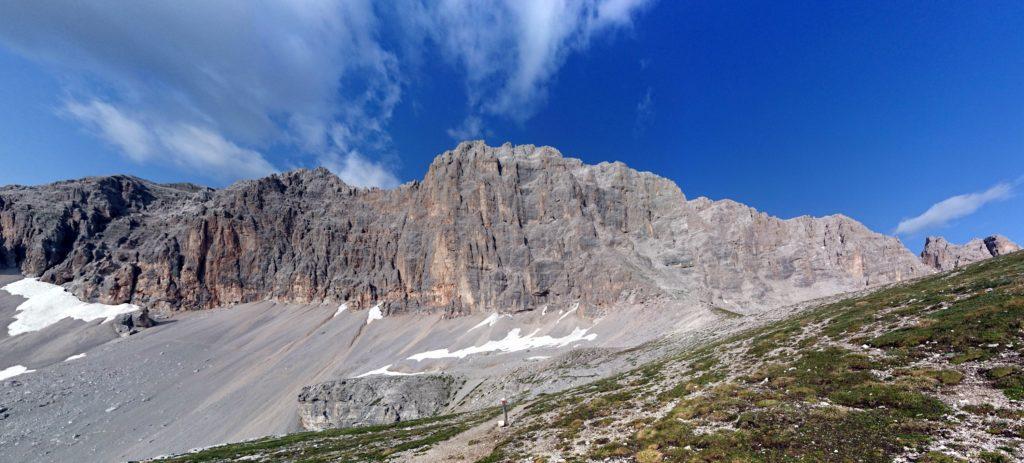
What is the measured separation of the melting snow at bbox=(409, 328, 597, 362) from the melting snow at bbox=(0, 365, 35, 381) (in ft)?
340

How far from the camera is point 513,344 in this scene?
115562mm

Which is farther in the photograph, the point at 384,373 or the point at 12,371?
the point at 12,371

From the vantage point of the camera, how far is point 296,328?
145m

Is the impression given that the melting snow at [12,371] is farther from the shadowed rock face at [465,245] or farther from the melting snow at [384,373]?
the melting snow at [384,373]

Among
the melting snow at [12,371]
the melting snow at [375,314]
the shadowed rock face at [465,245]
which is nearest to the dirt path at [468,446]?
the shadowed rock face at [465,245]

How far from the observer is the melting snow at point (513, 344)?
10944cm

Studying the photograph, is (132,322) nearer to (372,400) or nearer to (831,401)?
(372,400)

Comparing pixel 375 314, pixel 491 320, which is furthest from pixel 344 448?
pixel 375 314

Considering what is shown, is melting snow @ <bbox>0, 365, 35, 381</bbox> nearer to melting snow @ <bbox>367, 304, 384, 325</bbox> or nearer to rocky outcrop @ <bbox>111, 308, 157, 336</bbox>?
rocky outcrop @ <bbox>111, 308, 157, 336</bbox>

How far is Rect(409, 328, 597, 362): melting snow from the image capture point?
109 meters

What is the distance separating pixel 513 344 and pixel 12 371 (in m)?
135

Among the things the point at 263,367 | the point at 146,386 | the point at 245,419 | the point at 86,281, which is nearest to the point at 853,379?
the point at 245,419

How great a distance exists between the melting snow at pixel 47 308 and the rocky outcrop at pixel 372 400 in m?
114

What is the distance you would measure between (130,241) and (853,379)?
249461 mm
